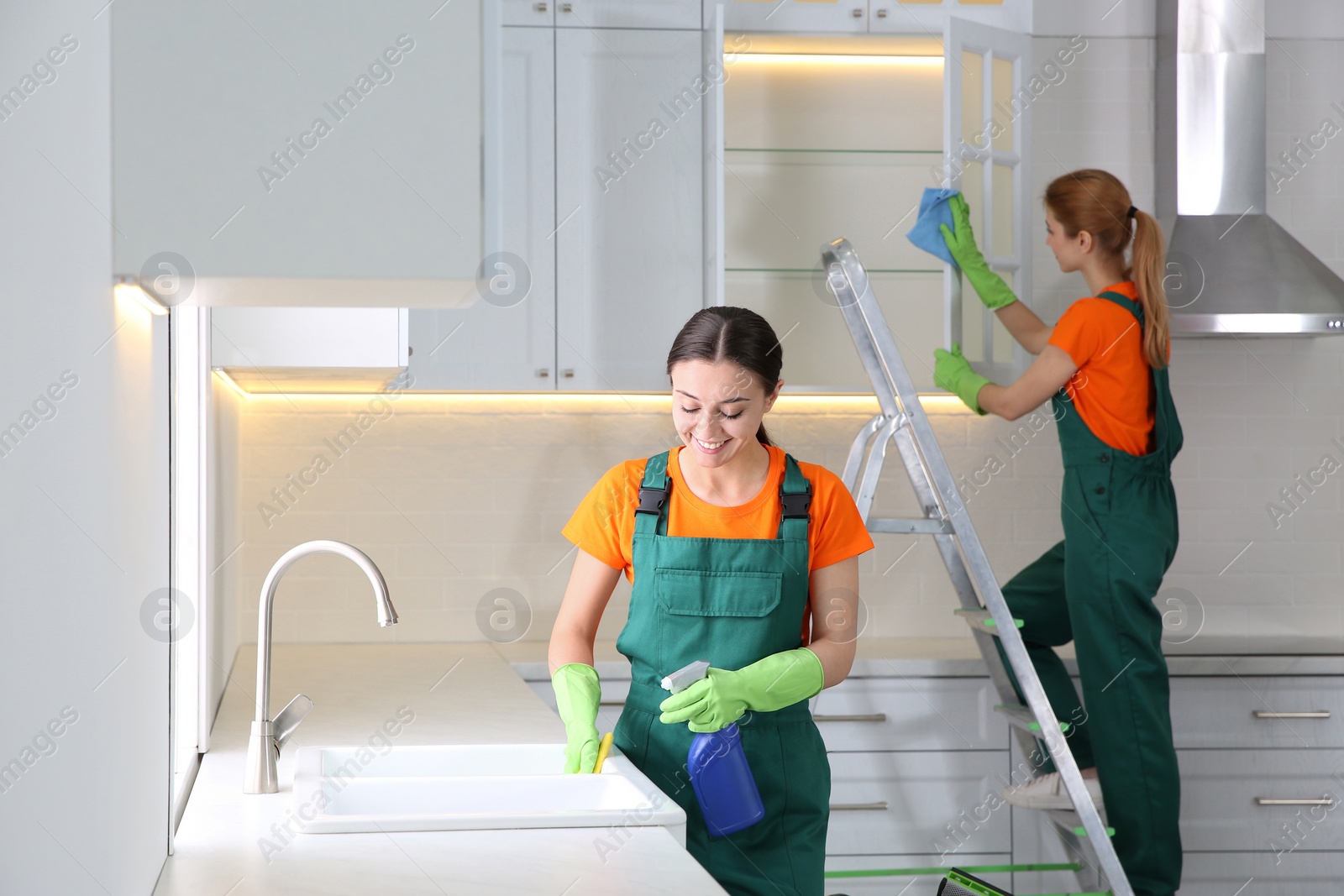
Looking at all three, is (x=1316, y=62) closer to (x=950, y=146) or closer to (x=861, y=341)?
(x=950, y=146)

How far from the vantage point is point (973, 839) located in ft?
9.41

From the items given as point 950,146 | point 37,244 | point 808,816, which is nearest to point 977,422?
point 950,146

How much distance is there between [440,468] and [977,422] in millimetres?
1502

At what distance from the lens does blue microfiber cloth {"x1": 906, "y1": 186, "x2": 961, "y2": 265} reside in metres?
2.95

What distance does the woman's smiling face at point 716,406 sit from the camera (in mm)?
A: 1730

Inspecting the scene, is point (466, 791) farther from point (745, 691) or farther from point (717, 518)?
point (717, 518)

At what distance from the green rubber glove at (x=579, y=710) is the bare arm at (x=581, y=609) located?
0.03 metres

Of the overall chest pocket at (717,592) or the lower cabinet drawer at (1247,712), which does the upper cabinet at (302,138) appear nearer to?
the overall chest pocket at (717,592)

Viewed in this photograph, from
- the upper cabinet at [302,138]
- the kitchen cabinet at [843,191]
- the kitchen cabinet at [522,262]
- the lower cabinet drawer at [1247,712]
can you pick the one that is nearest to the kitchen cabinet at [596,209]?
the kitchen cabinet at [522,262]

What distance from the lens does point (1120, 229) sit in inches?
111

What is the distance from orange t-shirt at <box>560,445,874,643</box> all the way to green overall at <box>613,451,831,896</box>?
1.2 inches

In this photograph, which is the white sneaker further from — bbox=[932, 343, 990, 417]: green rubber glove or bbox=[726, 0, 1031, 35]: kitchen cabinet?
bbox=[726, 0, 1031, 35]: kitchen cabinet

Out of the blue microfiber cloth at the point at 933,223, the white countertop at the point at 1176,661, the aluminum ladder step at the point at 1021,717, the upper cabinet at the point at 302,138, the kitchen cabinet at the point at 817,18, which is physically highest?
the kitchen cabinet at the point at 817,18

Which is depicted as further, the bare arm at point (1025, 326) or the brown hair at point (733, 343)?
the bare arm at point (1025, 326)
